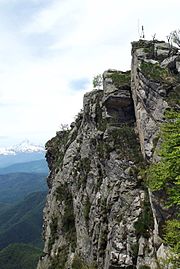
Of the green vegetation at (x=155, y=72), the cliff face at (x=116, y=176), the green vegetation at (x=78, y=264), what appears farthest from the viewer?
the green vegetation at (x=78, y=264)

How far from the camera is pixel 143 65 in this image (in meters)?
55.8

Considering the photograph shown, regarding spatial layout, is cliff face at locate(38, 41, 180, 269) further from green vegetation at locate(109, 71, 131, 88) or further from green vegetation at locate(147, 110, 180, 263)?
green vegetation at locate(147, 110, 180, 263)

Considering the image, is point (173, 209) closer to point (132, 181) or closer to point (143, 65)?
point (132, 181)

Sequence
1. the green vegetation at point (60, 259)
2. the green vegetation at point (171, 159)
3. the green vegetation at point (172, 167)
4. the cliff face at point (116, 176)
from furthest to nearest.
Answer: the green vegetation at point (60, 259) < the cliff face at point (116, 176) < the green vegetation at point (171, 159) < the green vegetation at point (172, 167)

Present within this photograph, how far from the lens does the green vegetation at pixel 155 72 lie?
171ft

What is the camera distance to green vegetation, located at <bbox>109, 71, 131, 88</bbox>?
65812 millimetres

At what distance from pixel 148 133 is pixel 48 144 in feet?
194

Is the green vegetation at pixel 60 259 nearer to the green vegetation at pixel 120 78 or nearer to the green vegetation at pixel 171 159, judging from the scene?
the green vegetation at pixel 120 78

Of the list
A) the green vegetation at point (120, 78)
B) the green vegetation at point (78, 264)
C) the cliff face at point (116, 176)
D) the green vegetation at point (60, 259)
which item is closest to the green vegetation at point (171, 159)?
the cliff face at point (116, 176)

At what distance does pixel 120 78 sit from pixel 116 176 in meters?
20.6

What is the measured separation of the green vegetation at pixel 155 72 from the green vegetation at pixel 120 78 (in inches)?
391

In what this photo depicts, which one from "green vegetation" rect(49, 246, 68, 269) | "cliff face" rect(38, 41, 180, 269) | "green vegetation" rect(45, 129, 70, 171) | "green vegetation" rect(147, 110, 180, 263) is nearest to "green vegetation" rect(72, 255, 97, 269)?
"cliff face" rect(38, 41, 180, 269)

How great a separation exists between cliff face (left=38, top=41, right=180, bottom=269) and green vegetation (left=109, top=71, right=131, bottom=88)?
189 millimetres

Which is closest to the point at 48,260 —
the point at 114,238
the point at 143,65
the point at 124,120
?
the point at 114,238
